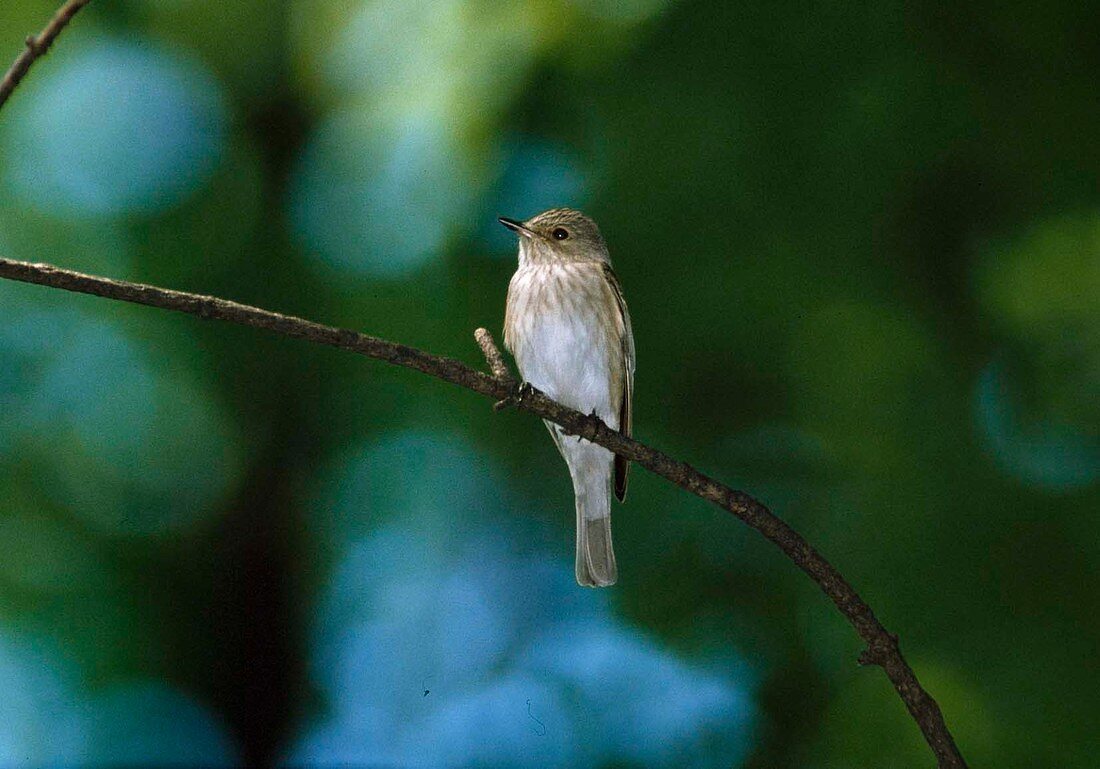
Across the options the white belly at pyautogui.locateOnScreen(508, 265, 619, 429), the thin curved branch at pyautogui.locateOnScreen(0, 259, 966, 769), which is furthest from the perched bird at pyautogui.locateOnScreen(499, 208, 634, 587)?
the thin curved branch at pyautogui.locateOnScreen(0, 259, 966, 769)

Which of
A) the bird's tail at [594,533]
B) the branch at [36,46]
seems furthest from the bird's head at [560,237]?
the branch at [36,46]

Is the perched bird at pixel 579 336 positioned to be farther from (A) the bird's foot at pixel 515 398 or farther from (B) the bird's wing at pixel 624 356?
(A) the bird's foot at pixel 515 398

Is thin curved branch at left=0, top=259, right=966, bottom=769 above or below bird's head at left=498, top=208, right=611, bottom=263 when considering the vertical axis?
below

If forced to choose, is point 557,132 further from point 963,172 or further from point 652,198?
point 963,172

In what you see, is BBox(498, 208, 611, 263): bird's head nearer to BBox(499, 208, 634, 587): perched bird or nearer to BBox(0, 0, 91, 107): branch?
BBox(499, 208, 634, 587): perched bird

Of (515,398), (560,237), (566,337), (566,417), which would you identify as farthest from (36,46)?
(560,237)

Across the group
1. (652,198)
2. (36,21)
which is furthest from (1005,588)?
(36,21)
